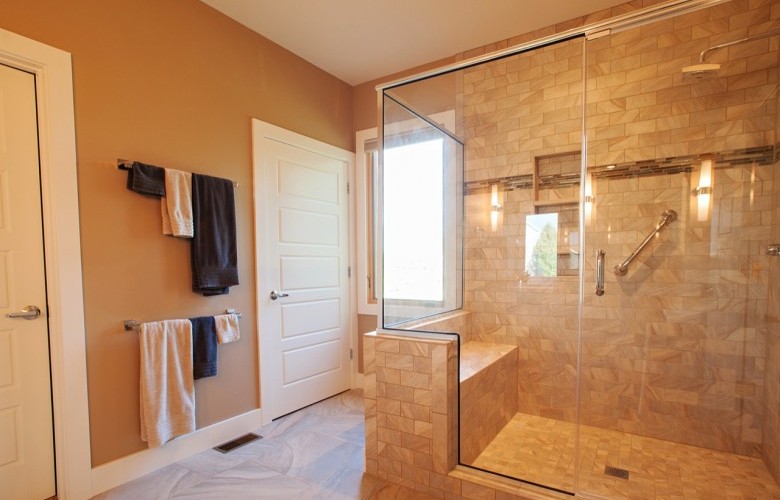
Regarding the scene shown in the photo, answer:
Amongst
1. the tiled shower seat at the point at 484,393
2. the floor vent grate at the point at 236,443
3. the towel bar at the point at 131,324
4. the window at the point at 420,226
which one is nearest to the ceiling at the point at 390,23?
the window at the point at 420,226

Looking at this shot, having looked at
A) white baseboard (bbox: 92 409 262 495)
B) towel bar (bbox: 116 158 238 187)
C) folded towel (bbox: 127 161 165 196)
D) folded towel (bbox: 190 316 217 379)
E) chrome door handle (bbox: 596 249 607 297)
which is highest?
Answer: towel bar (bbox: 116 158 238 187)

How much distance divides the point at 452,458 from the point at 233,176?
215 centimetres

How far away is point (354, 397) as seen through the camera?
3324mm

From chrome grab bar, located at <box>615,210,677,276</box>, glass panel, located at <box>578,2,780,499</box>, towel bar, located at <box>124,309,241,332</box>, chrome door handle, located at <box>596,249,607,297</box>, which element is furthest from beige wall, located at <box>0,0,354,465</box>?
chrome grab bar, located at <box>615,210,677,276</box>

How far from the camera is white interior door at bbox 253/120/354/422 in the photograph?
2.79 metres

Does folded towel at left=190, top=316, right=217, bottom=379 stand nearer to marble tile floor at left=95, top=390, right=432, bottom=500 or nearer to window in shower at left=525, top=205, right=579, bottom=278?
marble tile floor at left=95, top=390, right=432, bottom=500

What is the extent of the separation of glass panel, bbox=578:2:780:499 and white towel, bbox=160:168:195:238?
2321 mm

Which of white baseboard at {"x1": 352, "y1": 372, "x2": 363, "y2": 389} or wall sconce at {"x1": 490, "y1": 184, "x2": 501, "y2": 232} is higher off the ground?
wall sconce at {"x1": 490, "y1": 184, "x2": 501, "y2": 232}

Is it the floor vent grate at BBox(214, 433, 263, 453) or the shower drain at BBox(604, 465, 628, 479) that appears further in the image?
the floor vent grate at BBox(214, 433, 263, 453)

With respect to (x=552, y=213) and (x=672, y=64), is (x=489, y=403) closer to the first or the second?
(x=552, y=213)

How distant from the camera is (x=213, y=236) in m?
2.38

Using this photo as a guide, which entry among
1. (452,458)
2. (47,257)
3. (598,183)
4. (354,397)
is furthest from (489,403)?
(47,257)

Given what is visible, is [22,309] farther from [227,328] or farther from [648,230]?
[648,230]

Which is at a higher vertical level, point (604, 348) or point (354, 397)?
point (604, 348)
